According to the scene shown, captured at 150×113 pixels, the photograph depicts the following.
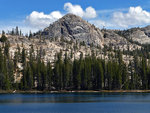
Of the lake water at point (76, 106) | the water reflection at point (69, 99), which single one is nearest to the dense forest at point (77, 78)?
the water reflection at point (69, 99)

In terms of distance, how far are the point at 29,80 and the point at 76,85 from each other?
89.4 feet

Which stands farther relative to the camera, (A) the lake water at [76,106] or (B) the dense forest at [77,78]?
(B) the dense forest at [77,78]

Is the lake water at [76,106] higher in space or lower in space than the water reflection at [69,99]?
lower

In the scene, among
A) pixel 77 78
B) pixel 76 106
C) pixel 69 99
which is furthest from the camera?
pixel 77 78

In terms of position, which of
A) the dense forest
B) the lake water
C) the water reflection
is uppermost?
the dense forest

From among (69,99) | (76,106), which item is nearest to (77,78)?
(69,99)

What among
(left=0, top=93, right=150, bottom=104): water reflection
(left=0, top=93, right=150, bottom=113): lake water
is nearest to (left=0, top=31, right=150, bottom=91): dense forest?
(left=0, top=93, right=150, bottom=104): water reflection

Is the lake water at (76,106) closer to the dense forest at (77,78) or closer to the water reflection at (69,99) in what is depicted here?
the water reflection at (69,99)

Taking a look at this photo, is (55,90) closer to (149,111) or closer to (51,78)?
(51,78)

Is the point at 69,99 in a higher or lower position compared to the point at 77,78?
lower

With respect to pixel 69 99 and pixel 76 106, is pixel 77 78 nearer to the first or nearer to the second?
pixel 69 99

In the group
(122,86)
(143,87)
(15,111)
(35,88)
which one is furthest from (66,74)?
(15,111)

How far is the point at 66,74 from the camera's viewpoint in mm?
177875

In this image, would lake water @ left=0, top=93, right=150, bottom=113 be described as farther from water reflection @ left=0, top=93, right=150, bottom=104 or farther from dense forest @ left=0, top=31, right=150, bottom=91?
dense forest @ left=0, top=31, right=150, bottom=91
